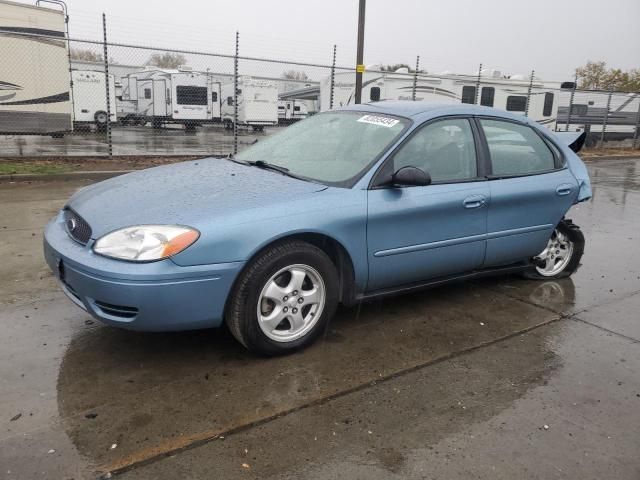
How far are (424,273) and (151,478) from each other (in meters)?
2.27

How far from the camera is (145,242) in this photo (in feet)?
9.41

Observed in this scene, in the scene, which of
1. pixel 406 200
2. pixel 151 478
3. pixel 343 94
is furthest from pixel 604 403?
pixel 343 94

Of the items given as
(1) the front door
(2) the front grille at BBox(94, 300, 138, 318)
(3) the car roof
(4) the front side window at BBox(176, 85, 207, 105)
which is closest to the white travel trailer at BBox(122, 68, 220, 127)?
(4) the front side window at BBox(176, 85, 207, 105)

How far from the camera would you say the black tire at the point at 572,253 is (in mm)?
4871

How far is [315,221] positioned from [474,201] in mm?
1350

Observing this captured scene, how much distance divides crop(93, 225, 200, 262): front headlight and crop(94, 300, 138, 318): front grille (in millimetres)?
258

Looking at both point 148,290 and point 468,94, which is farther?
point 468,94

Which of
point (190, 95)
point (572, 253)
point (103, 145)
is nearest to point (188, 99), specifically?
point (190, 95)

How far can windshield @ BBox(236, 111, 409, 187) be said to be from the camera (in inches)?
143

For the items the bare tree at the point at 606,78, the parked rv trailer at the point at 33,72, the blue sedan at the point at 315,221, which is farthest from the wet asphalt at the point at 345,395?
the bare tree at the point at 606,78

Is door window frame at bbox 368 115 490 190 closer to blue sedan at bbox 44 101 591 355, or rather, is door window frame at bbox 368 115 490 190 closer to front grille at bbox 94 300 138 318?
blue sedan at bbox 44 101 591 355

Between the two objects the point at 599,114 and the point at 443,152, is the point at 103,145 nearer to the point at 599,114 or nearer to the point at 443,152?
the point at 443,152

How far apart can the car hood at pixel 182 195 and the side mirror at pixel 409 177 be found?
0.48 meters

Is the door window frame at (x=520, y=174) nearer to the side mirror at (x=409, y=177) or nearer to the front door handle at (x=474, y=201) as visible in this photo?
the front door handle at (x=474, y=201)
